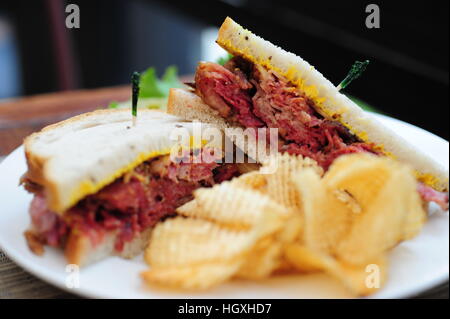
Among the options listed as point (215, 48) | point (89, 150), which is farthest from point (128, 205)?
point (215, 48)

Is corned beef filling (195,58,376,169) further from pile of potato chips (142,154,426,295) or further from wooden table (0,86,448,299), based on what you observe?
wooden table (0,86,448,299)

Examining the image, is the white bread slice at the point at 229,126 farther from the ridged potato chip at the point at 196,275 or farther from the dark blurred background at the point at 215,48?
the dark blurred background at the point at 215,48

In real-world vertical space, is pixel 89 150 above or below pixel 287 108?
below

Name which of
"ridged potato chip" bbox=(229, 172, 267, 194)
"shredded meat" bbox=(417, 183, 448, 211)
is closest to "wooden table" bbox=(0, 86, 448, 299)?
"ridged potato chip" bbox=(229, 172, 267, 194)

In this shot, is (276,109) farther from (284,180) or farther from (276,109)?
(284,180)
